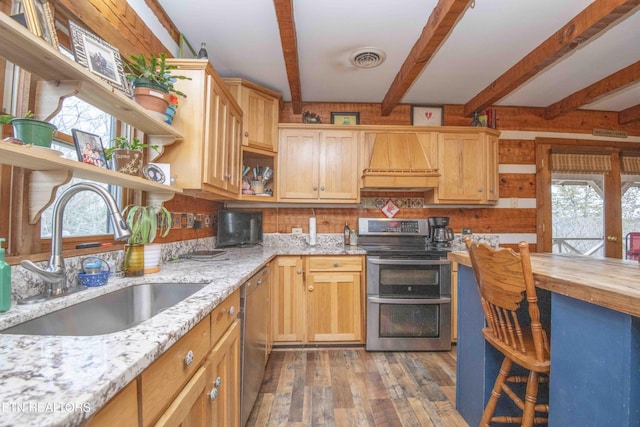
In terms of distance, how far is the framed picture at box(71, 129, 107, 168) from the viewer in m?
1.08

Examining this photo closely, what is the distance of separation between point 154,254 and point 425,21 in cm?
220

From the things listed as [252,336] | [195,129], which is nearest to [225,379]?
[252,336]

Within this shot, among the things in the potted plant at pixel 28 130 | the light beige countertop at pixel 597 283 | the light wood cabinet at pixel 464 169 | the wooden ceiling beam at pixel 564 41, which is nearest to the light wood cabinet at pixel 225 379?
the potted plant at pixel 28 130

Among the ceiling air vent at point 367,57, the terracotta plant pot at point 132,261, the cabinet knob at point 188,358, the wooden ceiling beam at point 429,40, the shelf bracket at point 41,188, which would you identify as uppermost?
the ceiling air vent at point 367,57

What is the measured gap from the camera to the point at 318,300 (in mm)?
2555

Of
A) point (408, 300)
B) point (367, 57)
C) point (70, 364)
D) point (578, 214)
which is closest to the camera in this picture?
point (70, 364)

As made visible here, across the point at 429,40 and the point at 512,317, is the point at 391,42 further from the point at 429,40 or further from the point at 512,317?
the point at 512,317

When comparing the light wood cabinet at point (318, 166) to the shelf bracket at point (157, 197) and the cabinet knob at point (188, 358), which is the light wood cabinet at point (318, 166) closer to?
the shelf bracket at point (157, 197)

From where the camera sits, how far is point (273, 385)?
1988 mm

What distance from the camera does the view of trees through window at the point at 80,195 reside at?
47.6 inches

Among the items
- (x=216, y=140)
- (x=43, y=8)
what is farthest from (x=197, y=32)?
(x=43, y=8)

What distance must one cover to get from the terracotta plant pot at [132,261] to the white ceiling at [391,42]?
1.55 meters

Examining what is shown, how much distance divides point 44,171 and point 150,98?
2.00 feet

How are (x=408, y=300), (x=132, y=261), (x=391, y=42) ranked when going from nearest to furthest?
(x=132, y=261) < (x=391, y=42) < (x=408, y=300)
